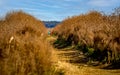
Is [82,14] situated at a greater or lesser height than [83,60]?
greater

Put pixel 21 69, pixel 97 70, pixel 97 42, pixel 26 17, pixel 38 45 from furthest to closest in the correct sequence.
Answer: pixel 26 17, pixel 97 42, pixel 97 70, pixel 38 45, pixel 21 69

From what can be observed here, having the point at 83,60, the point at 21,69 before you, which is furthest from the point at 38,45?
the point at 83,60

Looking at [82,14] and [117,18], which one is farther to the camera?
[82,14]

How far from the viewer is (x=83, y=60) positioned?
782 inches

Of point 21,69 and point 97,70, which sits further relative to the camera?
Answer: point 97,70

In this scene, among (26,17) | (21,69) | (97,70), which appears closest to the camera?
(21,69)

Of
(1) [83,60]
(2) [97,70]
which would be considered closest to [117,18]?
(1) [83,60]

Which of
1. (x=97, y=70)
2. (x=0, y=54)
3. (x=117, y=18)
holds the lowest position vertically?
(x=97, y=70)

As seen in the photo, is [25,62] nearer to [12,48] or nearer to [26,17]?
[12,48]

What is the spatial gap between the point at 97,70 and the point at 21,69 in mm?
5980

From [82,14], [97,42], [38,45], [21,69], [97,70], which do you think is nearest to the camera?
[21,69]

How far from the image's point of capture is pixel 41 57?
11773 millimetres

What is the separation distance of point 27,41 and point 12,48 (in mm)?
672

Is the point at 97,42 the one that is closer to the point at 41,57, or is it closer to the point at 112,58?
the point at 112,58
